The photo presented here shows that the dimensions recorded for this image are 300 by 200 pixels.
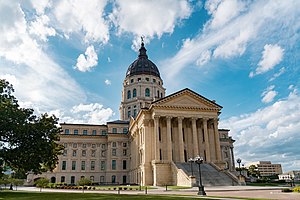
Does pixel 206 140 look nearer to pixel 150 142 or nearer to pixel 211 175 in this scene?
pixel 211 175

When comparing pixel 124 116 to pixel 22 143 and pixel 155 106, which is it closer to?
pixel 155 106

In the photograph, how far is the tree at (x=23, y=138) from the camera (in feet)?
104

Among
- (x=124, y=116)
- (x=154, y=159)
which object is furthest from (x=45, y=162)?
(x=124, y=116)

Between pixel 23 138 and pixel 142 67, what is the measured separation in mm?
54686

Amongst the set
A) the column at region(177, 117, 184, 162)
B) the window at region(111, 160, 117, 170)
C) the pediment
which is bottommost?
the window at region(111, 160, 117, 170)

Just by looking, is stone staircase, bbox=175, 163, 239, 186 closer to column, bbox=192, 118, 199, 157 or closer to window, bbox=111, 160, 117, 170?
column, bbox=192, 118, 199, 157

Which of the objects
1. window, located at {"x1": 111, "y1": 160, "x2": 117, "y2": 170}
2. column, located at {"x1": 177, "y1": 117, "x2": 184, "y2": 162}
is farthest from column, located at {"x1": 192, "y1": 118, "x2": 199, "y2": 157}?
window, located at {"x1": 111, "y1": 160, "x2": 117, "y2": 170}

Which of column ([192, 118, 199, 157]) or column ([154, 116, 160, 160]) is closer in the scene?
column ([154, 116, 160, 160])

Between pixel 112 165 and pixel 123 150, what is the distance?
4.93 m

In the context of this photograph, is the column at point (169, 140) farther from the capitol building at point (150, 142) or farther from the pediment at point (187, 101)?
the pediment at point (187, 101)

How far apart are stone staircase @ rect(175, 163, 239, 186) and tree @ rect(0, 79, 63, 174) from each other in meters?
22.8

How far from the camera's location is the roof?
8247 centimetres

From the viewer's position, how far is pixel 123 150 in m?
71.4

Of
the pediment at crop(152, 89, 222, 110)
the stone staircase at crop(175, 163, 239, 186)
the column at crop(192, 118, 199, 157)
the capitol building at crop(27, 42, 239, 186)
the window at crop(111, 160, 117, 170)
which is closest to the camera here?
the stone staircase at crop(175, 163, 239, 186)
